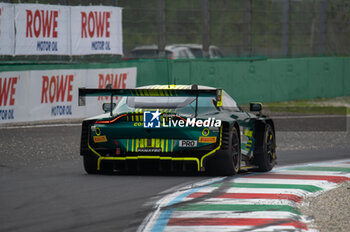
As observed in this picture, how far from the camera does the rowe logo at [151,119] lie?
10742mm

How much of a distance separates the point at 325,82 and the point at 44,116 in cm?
1299

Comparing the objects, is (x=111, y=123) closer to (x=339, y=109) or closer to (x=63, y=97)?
(x=63, y=97)

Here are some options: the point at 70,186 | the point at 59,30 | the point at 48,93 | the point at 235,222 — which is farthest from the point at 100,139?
the point at 59,30

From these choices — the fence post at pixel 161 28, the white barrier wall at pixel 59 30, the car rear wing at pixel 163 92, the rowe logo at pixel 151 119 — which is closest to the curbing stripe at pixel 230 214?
the car rear wing at pixel 163 92

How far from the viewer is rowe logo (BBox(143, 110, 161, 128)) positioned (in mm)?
10742

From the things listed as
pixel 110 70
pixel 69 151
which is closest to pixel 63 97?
pixel 110 70

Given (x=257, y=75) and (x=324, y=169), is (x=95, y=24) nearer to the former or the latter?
(x=257, y=75)

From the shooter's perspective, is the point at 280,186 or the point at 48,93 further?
the point at 48,93

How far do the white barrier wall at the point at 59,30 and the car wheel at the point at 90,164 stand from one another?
1037 cm

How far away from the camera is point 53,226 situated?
7.41 metres

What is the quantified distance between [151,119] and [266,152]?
6.43 ft

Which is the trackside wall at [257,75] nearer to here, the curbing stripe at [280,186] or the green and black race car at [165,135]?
the green and black race car at [165,135]

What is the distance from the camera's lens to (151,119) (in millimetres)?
10742

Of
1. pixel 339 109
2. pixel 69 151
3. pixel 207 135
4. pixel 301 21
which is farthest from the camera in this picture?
Answer: pixel 301 21
